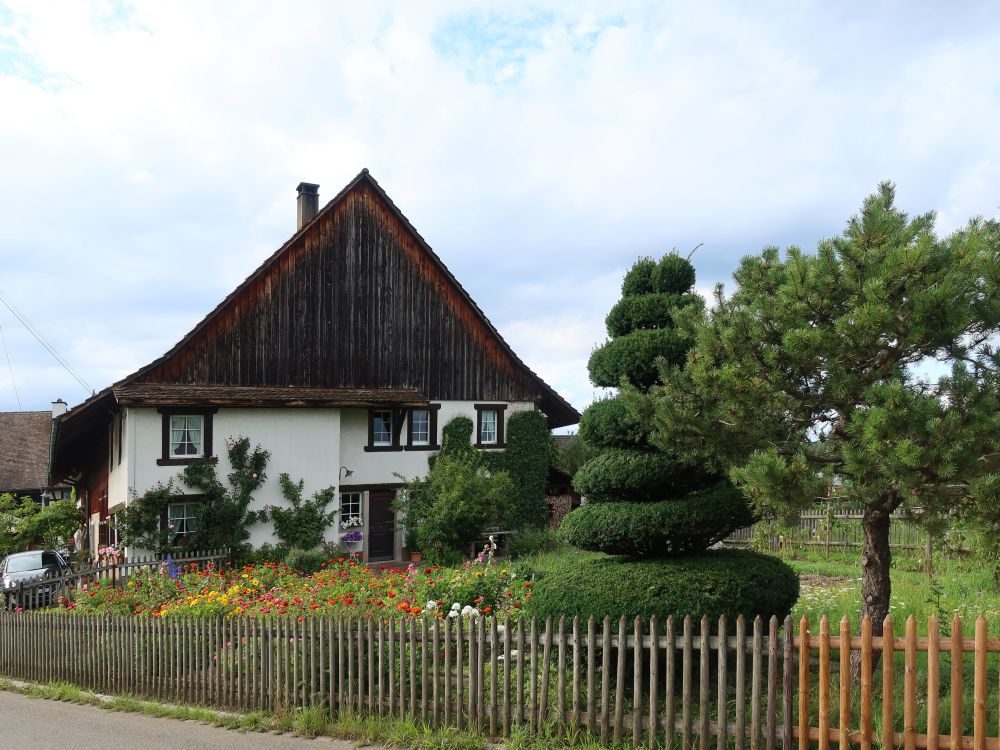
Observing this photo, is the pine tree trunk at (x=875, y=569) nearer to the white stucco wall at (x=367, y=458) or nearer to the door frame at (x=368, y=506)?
the door frame at (x=368, y=506)

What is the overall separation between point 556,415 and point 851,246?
71.1 ft

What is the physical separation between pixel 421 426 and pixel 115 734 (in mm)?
15994

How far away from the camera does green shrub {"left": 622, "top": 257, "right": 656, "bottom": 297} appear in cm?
952

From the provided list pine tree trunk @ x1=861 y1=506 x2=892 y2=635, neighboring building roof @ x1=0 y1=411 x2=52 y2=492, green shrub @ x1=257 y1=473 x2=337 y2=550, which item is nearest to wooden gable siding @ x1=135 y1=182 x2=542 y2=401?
green shrub @ x1=257 y1=473 x2=337 y2=550

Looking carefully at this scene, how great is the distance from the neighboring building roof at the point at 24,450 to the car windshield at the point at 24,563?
17415 millimetres

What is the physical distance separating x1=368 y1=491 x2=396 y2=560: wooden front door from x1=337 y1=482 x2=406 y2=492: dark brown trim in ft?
0.65

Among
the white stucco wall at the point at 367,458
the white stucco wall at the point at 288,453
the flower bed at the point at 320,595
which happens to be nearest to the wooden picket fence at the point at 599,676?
the flower bed at the point at 320,595

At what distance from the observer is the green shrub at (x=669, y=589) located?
25.1ft

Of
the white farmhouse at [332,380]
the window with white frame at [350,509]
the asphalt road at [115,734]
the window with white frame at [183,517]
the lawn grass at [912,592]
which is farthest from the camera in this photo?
the window with white frame at [350,509]

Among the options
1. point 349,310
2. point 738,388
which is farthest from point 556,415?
point 738,388

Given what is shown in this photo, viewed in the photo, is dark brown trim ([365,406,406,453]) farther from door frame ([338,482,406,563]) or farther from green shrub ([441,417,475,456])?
green shrub ([441,417,475,456])

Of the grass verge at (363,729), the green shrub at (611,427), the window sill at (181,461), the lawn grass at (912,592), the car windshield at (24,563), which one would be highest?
the green shrub at (611,427)

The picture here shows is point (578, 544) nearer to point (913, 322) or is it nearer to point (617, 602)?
point (617, 602)

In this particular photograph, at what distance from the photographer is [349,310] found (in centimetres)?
2366
